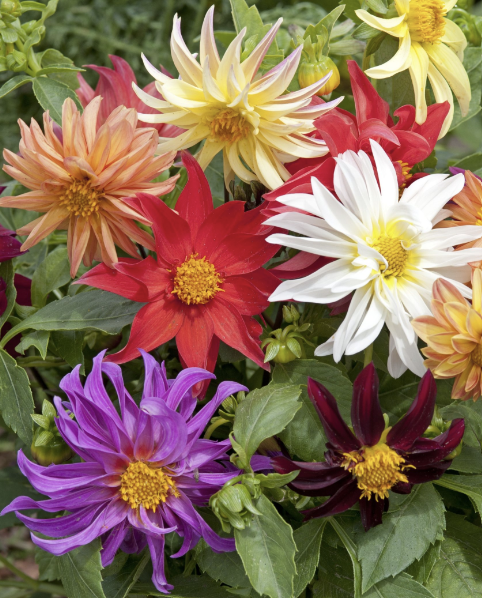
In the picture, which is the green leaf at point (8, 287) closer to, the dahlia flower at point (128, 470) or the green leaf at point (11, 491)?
the dahlia flower at point (128, 470)

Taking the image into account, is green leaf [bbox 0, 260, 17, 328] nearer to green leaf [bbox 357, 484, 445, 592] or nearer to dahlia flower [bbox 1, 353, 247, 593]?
dahlia flower [bbox 1, 353, 247, 593]

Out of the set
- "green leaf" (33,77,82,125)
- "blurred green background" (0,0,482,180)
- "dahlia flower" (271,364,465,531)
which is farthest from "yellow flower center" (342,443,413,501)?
"blurred green background" (0,0,482,180)

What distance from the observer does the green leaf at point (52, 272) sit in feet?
1.71

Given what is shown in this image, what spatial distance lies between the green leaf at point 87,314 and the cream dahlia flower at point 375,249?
126mm

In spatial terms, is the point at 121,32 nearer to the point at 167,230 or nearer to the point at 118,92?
the point at 118,92

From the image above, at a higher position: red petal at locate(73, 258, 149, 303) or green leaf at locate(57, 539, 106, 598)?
red petal at locate(73, 258, 149, 303)

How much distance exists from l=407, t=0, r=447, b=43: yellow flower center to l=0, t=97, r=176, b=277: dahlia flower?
0.69 feet

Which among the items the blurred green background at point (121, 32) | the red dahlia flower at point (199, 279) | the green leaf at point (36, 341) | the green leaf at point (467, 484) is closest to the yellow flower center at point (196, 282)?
the red dahlia flower at point (199, 279)

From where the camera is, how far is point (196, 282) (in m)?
0.45

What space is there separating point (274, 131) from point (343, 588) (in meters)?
0.33

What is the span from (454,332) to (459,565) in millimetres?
197

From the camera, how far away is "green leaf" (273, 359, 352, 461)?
0.44 m

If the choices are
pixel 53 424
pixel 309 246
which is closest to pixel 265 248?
pixel 309 246

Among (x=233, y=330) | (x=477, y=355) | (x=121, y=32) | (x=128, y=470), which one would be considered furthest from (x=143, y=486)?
(x=121, y=32)
